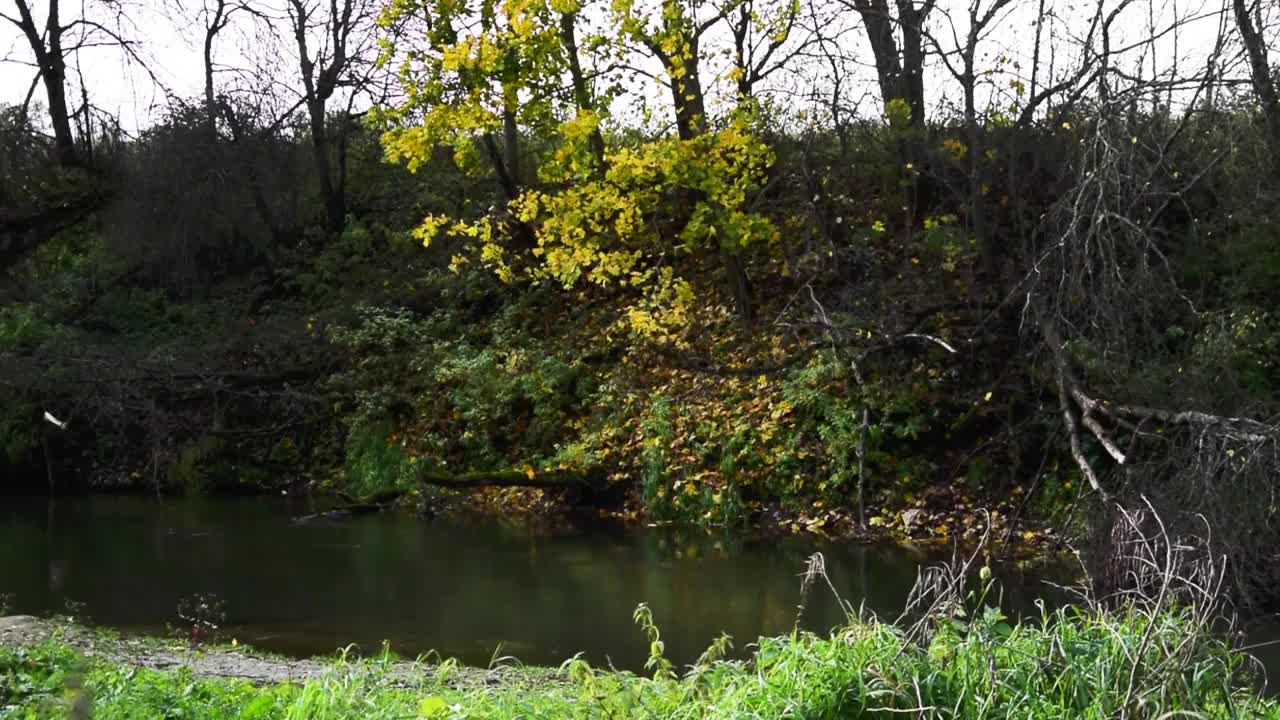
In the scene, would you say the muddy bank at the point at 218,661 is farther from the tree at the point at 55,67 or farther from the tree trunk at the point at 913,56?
the tree at the point at 55,67

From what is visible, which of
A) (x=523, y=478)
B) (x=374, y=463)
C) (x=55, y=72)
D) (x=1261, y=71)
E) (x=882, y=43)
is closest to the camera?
(x=1261, y=71)

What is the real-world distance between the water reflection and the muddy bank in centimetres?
101

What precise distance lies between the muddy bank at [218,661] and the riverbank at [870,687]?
0.86 metres

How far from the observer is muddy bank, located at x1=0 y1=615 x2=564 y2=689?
7590 millimetres

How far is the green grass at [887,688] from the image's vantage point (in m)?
4.99

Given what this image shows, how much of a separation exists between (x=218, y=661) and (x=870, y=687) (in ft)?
16.4

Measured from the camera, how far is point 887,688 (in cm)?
511

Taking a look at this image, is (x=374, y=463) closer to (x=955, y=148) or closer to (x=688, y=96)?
(x=688, y=96)

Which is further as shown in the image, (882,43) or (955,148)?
(882,43)

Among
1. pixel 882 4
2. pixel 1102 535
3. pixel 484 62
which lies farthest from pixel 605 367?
pixel 1102 535

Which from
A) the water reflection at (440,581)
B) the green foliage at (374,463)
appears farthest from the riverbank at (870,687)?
the green foliage at (374,463)

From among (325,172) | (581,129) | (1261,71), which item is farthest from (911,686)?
(325,172)

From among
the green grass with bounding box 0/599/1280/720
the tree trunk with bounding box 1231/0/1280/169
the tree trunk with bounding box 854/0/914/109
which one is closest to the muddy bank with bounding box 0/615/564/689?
the green grass with bounding box 0/599/1280/720

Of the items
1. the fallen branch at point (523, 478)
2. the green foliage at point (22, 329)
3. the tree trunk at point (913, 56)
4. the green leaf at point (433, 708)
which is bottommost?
the fallen branch at point (523, 478)
